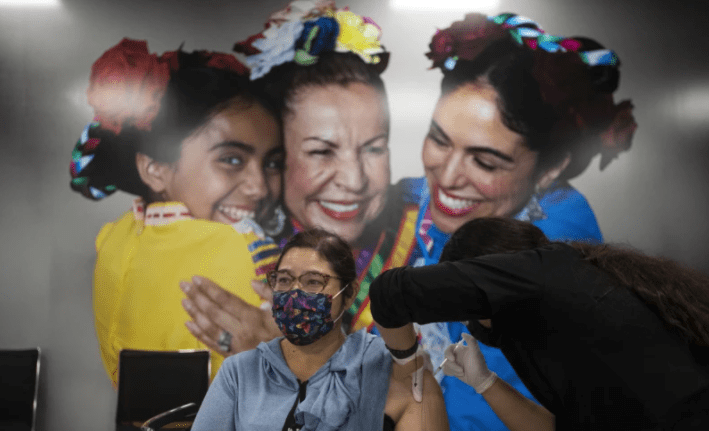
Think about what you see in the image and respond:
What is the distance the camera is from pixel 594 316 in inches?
48.2

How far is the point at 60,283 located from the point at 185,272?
781 mm

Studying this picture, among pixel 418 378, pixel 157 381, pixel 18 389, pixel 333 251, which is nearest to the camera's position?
pixel 418 378

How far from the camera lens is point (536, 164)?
3176 mm

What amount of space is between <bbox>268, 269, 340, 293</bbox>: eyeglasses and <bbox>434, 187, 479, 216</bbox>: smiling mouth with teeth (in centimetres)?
156

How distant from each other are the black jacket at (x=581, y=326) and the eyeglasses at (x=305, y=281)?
481 millimetres

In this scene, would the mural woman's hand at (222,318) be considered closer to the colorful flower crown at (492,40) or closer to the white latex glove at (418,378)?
the white latex glove at (418,378)

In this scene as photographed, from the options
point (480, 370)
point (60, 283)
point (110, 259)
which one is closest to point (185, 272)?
point (110, 259)

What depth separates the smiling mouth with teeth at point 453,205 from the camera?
125 inches

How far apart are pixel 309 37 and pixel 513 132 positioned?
1319mm

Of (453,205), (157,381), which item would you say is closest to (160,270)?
(157,381)

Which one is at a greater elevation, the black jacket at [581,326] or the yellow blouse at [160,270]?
the black jacket at [581,326]

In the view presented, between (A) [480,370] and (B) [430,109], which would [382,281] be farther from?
(B) [430,109]

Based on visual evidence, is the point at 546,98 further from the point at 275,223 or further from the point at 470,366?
the point at 470,366

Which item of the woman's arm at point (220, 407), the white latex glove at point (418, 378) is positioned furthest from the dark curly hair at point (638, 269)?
the woman's arm at point (220, 407)
